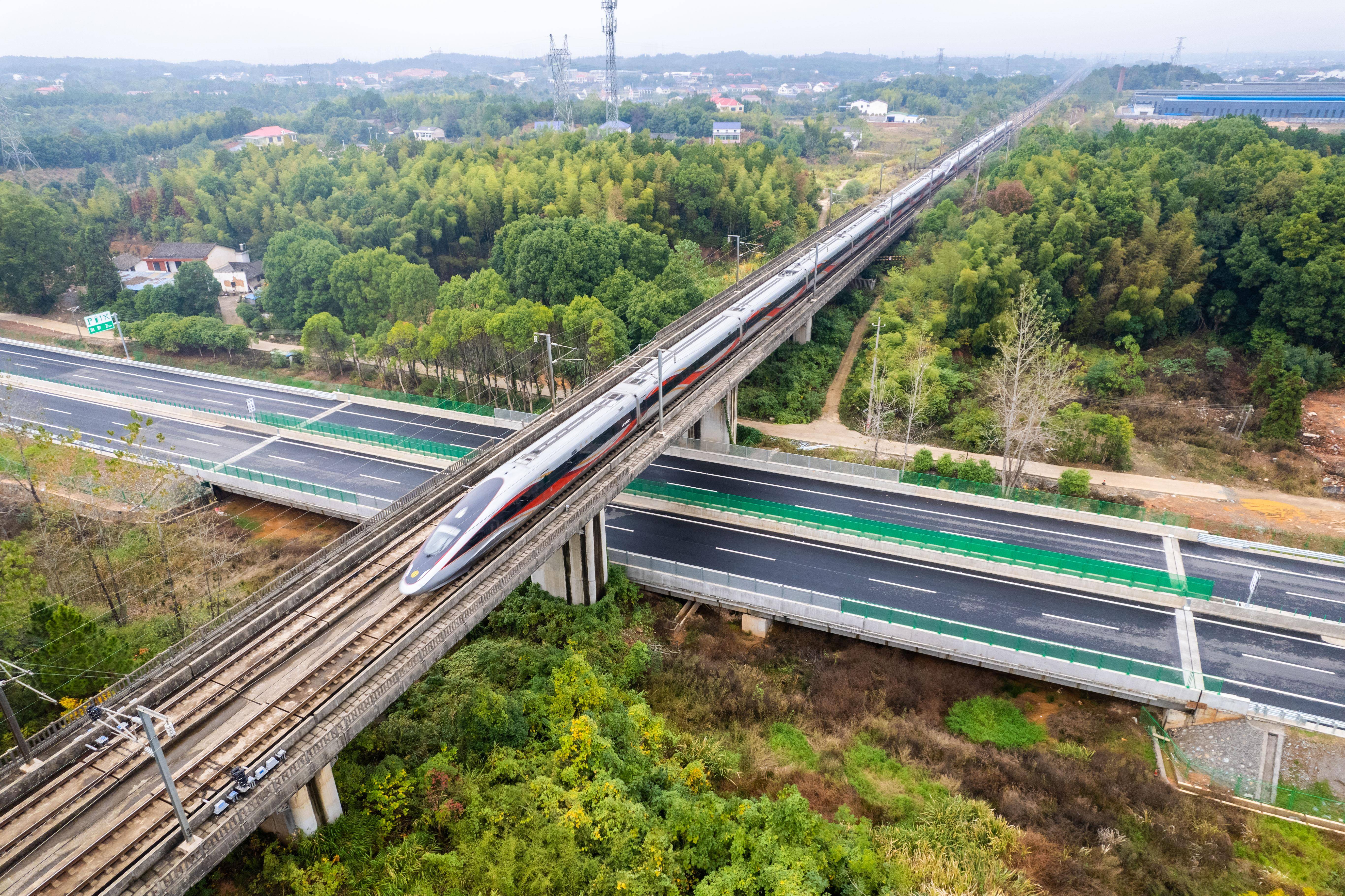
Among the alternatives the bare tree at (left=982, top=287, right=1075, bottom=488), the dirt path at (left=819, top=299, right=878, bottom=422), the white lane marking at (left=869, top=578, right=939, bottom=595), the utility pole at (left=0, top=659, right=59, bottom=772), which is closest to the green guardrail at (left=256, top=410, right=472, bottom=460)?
the white lane marking at (left=869, top=578, right=939, bottom=595)

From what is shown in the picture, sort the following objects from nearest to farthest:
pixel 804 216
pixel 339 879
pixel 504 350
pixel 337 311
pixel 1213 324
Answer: pixel 339 879 → pixel 504 350 → pixel 1213 324 → pixel 337 311 → pixel 804 216

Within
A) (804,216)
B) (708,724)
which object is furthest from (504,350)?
(804,216)

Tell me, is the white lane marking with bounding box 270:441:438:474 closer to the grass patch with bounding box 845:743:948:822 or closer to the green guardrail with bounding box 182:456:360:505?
the green guardrail with bounding box 182:456:360:505

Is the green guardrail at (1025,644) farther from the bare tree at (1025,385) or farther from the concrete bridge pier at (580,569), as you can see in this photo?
the bare tree at (1025,385)

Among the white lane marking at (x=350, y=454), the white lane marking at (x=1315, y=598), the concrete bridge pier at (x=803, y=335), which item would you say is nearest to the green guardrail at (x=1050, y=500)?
the white lane marking at (x=1315, y=598)

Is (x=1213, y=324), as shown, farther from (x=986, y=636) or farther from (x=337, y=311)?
(x=337, y=311)

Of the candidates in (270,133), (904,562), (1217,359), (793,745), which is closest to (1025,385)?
(904,562)

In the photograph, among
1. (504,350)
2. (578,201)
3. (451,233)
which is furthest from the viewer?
(451,233)
